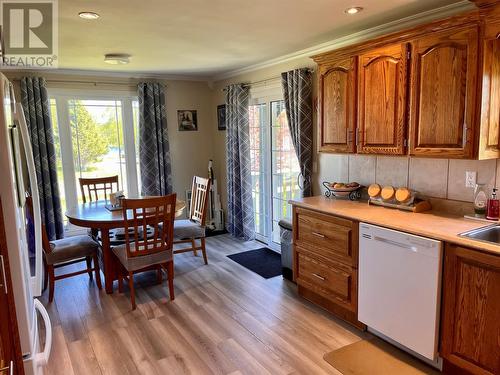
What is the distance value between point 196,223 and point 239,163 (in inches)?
44.4

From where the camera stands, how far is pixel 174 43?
11.1 feet

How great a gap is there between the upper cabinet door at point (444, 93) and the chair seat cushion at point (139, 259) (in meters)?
2.29

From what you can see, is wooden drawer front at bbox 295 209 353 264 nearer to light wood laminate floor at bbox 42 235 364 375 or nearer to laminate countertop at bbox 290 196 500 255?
laminate countertop at bbox 290 196 500 255

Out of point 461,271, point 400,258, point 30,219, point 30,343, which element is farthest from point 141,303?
point 461,271

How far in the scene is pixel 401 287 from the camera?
93.4 inches

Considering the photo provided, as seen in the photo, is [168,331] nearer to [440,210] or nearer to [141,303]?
[141,303]

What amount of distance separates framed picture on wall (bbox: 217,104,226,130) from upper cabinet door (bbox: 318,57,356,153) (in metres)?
2.38

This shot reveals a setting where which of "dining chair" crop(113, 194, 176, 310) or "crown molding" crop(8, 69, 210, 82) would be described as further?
"crown molding" crop(8, 69, 210, 82)

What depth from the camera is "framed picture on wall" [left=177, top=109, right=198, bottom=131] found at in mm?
5559

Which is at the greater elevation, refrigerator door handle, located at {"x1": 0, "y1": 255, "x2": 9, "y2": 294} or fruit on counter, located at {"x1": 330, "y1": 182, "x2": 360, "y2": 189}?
fruit on counter, located at {"x1": 330, "y1": 182, "x2": 360, "y2": 189}

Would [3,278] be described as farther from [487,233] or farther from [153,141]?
[153,141]

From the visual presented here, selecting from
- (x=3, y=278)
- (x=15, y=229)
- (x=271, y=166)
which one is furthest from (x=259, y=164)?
(x=3, y=278)

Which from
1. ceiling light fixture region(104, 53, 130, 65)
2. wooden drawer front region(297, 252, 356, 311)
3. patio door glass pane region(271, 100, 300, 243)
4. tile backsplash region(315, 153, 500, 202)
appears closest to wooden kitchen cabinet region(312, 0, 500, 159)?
tile backsplash region(315, 153, 500, 202)

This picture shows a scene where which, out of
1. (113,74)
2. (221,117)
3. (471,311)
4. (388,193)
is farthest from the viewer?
(221,117)
